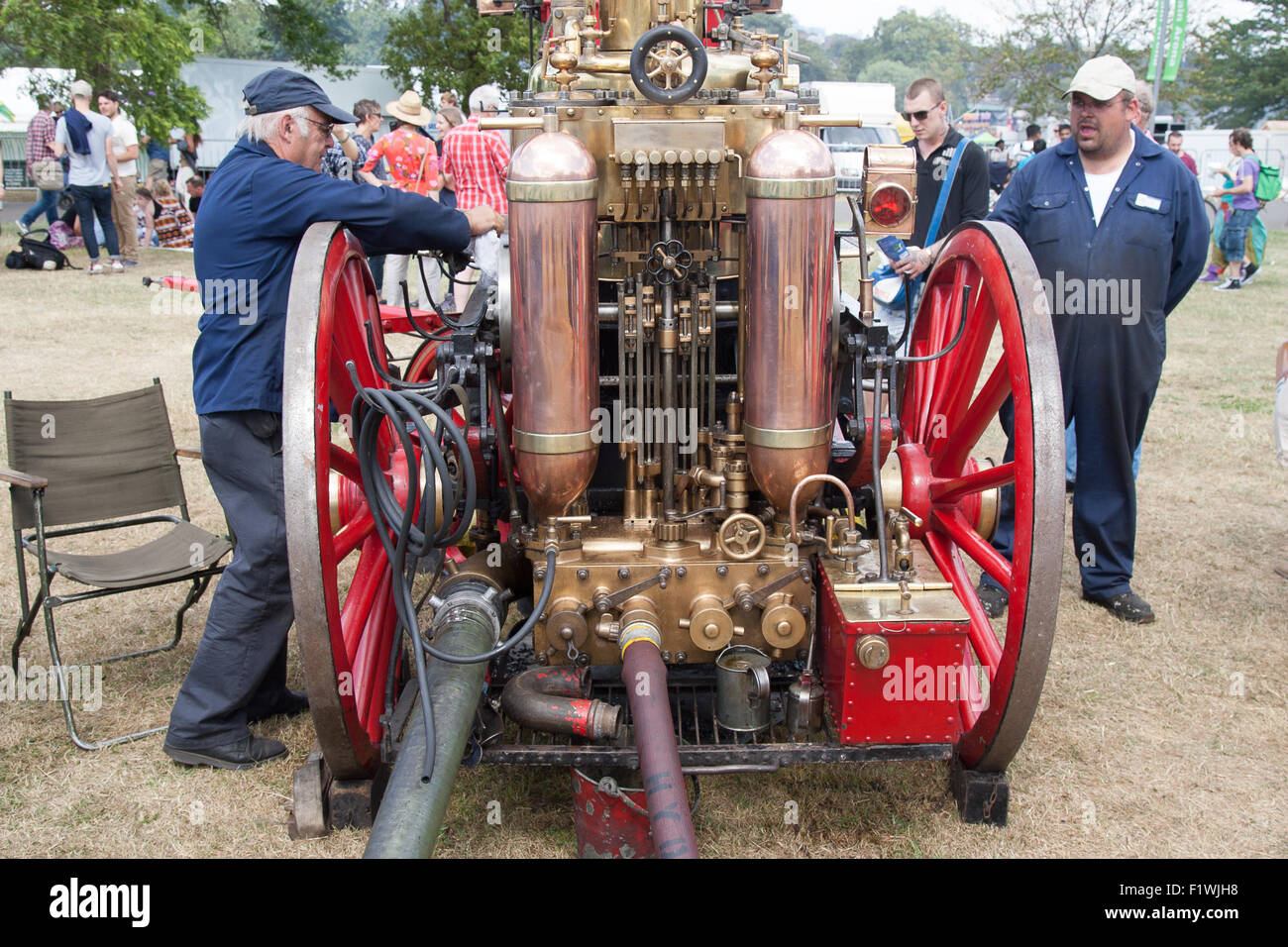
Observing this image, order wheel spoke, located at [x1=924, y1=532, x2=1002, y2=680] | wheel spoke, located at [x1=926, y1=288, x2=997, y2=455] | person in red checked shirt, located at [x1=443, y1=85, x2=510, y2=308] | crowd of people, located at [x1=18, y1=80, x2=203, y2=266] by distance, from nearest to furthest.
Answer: wheel spoke, located at [x1=924, y1=532, x2=1002, y2=680] < wheel spoke, located at [x1=926, y1=288, x2=997, y2=455] < person in red checked shirt, located at [x1=443, y1=85, x2=510, y2=308] < crowd of people, located at [x1=18, y1=80, x2=203, y2=266]

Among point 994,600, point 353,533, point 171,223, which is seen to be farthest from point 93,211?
point 994,600

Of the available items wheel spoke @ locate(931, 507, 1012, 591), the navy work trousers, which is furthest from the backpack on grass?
wheel spoke @ locate(931, 507, 1012, 591)

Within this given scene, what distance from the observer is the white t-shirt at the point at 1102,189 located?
4.23 m

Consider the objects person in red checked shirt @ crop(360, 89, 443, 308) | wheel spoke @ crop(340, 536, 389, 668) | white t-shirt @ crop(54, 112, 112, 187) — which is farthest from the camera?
white t-shirt @ crop(54, 112, 112, 187)

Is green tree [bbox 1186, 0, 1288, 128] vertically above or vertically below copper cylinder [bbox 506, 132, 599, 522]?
above

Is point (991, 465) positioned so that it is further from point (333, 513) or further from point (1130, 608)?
point (333, 513)

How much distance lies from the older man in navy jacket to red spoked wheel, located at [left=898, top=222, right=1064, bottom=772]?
1499 mm

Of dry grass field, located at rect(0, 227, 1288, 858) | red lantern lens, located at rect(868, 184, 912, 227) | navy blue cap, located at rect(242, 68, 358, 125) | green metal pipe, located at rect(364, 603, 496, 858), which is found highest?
navy blue cap, located at rect(242, 68, 358, 125)

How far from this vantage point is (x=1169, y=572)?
4.83m

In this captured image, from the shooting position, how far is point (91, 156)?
1251cm

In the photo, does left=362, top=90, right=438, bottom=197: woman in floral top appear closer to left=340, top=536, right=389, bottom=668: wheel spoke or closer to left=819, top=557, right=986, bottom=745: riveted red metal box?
left=340, top=536, right=389, bottom=668: wheel spoke

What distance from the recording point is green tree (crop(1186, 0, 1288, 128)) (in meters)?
35.2
